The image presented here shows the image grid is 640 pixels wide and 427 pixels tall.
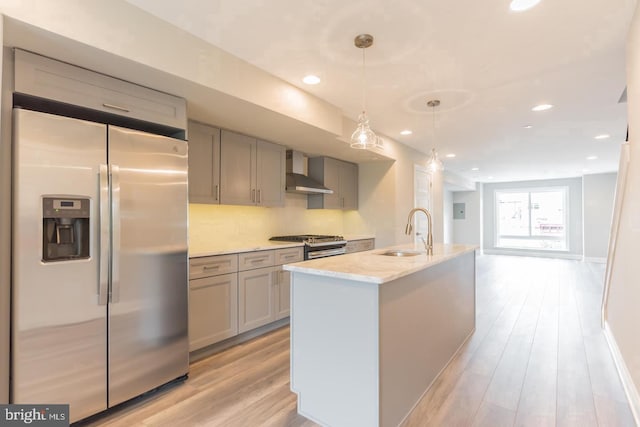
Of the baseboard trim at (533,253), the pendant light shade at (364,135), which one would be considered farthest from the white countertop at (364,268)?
the baseboard trim at (533,253)

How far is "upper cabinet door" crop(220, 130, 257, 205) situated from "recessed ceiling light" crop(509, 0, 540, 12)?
2.63 m

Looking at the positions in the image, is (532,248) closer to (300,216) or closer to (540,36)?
(300,216)

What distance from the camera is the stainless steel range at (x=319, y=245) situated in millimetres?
3840

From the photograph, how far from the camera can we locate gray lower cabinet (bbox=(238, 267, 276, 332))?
122 inches

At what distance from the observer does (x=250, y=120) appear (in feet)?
9.84

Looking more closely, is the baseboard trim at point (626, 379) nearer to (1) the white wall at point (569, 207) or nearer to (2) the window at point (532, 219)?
(1) the white wall at point (569, 207)

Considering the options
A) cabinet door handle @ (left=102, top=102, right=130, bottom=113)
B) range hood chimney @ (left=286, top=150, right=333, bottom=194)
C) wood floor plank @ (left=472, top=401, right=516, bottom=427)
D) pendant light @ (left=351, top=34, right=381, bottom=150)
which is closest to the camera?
wood floor plank @ (left=472, top=401, right=516, bottom=427)

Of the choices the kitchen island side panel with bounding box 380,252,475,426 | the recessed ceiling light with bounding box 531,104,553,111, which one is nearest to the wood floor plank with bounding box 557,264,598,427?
the kitchen island side panel with bounding box 380,252,475,426

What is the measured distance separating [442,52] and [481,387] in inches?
98.7

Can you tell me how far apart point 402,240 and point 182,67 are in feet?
13.2

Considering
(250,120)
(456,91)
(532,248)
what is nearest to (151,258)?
(250,120)

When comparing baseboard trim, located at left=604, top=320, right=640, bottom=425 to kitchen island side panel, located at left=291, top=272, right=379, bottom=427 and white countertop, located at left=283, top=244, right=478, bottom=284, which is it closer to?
white countertop, located at left=283, top=244, right=478, bottom=284

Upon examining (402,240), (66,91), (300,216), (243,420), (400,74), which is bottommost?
(243,420)

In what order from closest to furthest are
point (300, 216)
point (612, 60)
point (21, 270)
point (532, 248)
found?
point (21, 270) → point (612, 60) → point (300, 216) → point (532, 248)
